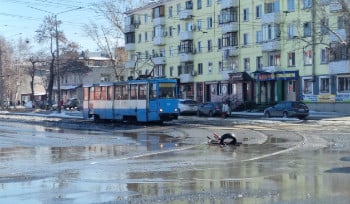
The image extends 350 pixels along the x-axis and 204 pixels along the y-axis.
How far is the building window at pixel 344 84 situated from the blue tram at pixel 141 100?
2477 cm

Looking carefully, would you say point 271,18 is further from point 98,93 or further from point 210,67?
point 98,93

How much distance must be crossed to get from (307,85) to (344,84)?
5026 millimetres

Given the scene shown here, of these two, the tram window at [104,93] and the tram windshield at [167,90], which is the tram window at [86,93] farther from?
the tram windshield at [167,90]

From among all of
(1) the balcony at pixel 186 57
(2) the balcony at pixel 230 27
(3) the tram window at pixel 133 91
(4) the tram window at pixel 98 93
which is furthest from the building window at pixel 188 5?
(3) the tram window at pixel 133 91

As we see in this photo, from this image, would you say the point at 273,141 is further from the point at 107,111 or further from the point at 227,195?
the point at 107,111

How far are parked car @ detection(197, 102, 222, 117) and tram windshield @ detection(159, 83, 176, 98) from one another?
50.3 ft

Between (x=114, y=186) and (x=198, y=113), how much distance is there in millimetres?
43209

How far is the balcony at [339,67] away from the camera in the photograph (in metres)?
53.8

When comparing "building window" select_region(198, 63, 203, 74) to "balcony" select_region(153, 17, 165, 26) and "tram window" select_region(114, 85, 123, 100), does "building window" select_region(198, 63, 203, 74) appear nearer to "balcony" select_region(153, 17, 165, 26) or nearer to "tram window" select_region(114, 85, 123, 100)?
"balcony" select_region(153, 17, 165, 26)

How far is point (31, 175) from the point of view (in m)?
13.4

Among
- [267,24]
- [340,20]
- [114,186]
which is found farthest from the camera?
[267,24]

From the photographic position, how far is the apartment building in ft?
182

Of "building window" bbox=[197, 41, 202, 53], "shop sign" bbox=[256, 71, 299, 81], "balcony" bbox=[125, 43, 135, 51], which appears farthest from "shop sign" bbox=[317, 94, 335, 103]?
"balcony" bbox=[125, 43, 135, 51]

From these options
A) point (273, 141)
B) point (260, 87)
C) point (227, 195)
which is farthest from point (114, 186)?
point (260, 87)
